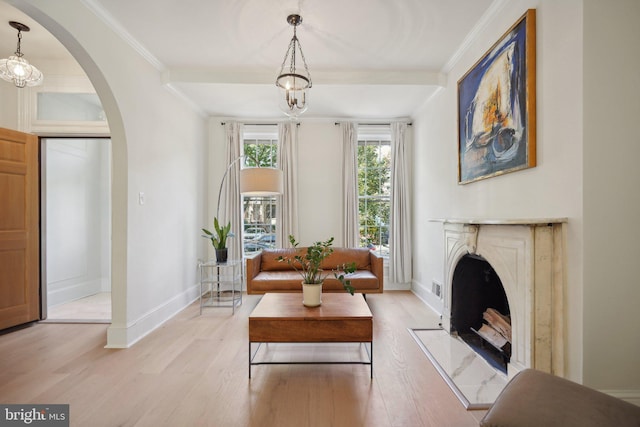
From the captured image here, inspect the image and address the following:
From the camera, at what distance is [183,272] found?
13.3ft

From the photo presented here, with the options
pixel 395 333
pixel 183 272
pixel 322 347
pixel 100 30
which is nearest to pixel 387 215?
pixel 395 333

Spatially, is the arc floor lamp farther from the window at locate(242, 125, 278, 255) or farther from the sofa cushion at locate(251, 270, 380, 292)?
the window at locate(242, 125, 278, 255)

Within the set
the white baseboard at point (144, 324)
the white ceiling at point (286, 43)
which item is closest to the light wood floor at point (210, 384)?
the white baseboard at point (144, 324)

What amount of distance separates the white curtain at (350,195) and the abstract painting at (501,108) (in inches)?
77.3

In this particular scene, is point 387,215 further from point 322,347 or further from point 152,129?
point 152,129

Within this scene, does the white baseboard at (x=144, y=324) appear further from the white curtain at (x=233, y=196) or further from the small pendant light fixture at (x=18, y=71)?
the small pendant light fixture at (x=18, y=71)

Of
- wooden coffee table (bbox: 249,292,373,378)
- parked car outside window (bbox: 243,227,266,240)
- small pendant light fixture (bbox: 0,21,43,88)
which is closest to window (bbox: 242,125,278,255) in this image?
parked car outside window (bbox: 243,227,266,240)

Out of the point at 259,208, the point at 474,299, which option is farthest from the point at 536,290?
the point at 259,208

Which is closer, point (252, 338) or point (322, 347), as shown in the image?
point (252, 338)

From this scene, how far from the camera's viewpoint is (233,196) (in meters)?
4.84

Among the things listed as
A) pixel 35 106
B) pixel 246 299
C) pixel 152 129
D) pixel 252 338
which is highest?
pixel 35 106

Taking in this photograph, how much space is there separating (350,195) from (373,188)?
0.50 m

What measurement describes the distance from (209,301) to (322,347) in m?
2.12

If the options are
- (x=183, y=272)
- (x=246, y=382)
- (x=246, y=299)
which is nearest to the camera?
(x=246, y=382)
